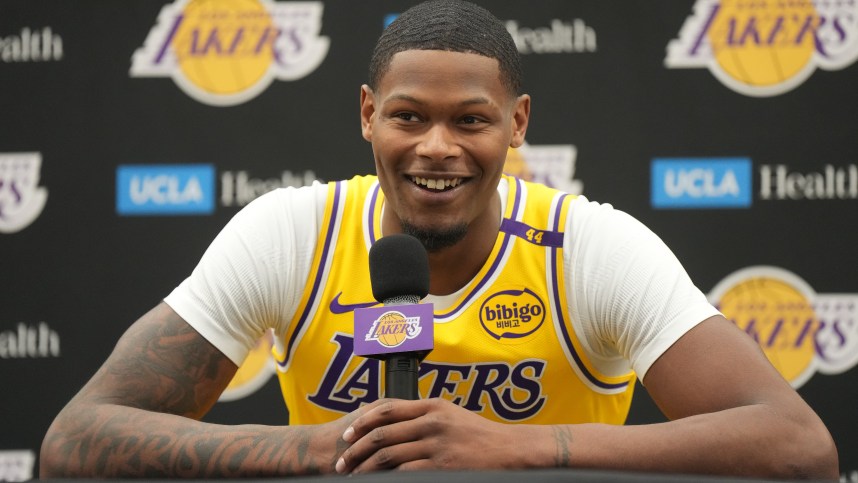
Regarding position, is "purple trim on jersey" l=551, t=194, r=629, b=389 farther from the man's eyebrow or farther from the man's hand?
the man's hand

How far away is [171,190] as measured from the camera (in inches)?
110

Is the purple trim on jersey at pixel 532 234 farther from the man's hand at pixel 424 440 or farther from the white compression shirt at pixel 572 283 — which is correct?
the man's hand at pixel 424 440

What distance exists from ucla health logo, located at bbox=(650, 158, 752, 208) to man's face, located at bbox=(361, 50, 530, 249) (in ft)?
3.17

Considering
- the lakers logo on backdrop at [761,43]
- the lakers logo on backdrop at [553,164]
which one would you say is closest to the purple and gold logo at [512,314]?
the lakers logo on backdrop at [553,164]

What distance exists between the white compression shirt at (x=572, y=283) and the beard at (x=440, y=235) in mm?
116

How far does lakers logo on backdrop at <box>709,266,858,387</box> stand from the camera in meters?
2.70

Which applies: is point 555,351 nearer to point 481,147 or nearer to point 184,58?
point 481,147

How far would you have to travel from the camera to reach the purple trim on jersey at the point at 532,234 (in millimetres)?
1954

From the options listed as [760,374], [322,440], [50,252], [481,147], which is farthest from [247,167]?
[760,374]

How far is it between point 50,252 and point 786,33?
2.18 m

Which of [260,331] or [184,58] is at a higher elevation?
[184,58]

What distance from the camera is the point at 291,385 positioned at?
2039mm

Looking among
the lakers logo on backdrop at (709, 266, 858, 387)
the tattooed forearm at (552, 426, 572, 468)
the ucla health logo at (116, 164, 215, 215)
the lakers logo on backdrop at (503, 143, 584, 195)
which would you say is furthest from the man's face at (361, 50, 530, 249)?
the lakers logo on backdrop at (709, 266, 858, 387)

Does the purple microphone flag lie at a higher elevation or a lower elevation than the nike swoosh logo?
higher
